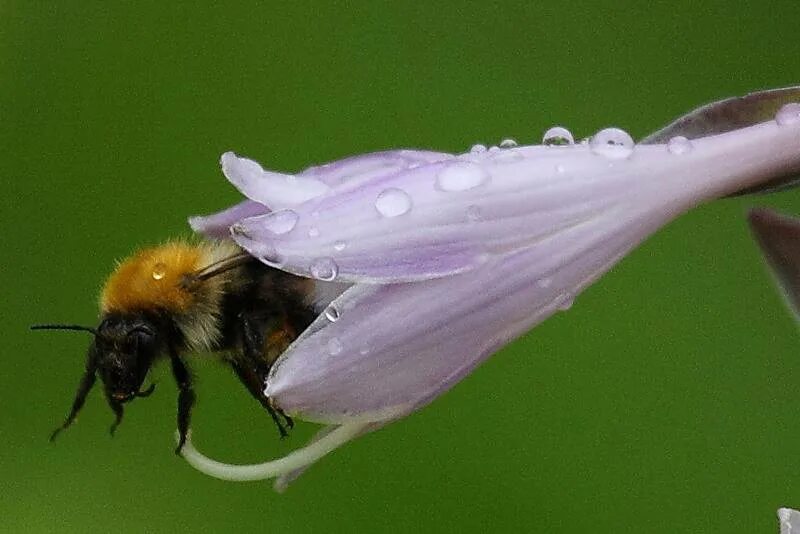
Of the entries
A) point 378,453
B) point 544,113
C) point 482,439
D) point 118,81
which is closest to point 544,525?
point 482,439

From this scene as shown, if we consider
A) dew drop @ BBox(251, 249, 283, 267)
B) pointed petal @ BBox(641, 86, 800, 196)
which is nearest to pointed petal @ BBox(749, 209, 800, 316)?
pointed petal @ BBox(641, 86, 800, 196)

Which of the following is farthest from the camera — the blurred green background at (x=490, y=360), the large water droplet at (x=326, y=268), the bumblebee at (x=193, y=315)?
the blurred green background at (x=490, y=360)

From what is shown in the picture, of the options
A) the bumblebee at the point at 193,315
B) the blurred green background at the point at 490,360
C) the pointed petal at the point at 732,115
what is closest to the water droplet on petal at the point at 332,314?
the bumblebee at the point at 193,315

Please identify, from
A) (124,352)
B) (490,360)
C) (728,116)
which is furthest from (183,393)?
(490,360)

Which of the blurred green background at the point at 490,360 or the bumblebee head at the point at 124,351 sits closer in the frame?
the bumblebee head at the point at 124,351

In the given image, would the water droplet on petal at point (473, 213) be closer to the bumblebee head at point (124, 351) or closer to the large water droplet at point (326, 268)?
the large water droplet at point (326, 268)

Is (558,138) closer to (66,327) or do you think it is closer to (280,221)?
(280,221)

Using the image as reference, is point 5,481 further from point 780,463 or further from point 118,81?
point 780,463
